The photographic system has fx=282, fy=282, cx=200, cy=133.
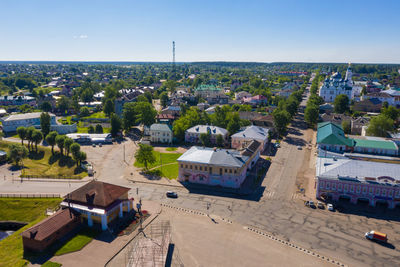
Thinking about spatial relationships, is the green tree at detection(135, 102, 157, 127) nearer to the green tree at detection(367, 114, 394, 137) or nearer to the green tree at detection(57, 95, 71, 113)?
the green tree at detection(57, 95, 71, 113)

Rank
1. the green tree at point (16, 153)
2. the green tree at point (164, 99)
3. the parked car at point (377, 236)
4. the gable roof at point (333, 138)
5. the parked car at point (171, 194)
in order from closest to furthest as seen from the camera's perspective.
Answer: the parked car at point (377, 236) < the parked car at point (171, 194) < the green tree at point (16, 153) < the gable roof at point (333, 138) < the green tree at point (164, 99)

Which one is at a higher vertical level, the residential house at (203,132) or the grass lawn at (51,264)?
the residential house at (203,132)

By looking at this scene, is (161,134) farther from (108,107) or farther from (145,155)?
(108,107)

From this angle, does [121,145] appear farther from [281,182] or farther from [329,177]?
[329,177]

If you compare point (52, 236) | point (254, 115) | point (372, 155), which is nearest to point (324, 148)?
point (372, 155)

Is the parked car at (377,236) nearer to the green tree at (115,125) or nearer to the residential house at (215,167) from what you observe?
the residential house at (215,167)

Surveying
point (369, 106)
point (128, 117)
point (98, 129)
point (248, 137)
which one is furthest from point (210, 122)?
point (369, 106)

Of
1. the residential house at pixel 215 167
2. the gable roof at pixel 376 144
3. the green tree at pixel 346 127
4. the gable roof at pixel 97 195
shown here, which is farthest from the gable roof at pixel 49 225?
the green tree at pixel 346 127
